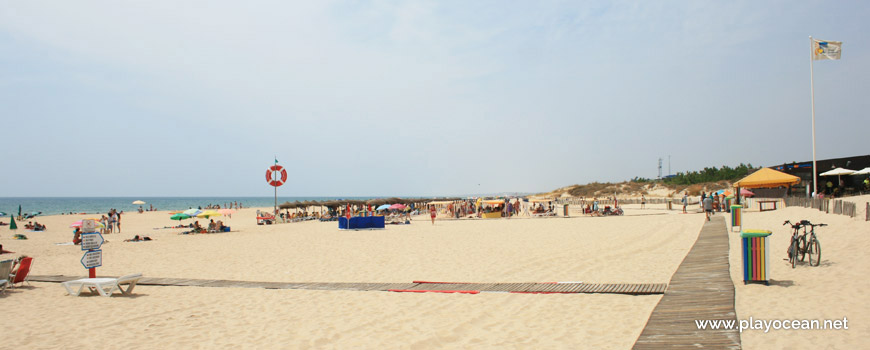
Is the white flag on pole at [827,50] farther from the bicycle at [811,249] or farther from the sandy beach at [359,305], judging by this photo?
the bicycle at [811,249]

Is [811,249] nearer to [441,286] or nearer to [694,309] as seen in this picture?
[694,309]

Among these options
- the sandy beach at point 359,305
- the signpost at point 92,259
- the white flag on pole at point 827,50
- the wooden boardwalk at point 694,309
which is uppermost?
the white flag on pole at point 827,50

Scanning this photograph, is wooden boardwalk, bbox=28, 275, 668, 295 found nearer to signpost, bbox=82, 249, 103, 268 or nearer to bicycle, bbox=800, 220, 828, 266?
signpost, bbox=82, 249, 103, 268

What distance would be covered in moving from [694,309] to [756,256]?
199cm

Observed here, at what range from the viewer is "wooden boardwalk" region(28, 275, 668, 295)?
680 cm

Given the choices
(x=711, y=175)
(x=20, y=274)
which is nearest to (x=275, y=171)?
(x=20, y=274)

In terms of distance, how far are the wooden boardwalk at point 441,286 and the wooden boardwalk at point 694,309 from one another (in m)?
0.52

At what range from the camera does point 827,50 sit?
60.7 feet

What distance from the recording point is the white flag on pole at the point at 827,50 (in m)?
18.4

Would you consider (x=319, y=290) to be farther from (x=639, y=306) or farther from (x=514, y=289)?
(x=639, y=306)

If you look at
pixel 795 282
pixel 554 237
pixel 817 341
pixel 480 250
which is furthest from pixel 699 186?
pixel 817 341

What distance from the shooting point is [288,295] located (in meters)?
7.25

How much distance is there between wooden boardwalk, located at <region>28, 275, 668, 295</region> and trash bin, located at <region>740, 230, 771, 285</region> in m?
1.14

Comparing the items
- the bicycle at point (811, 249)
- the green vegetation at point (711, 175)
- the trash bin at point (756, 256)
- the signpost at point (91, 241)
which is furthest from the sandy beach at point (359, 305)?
the green vegetation at point (711, 175)
